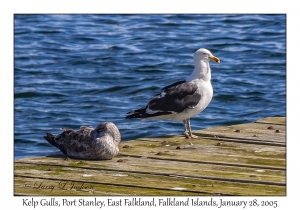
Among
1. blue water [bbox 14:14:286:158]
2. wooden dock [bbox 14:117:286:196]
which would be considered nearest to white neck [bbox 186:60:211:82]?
wooden dock [bbox 14:117:286:196]

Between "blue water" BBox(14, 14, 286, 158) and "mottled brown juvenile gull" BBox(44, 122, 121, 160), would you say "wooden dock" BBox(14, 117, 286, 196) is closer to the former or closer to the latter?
"mottled brown juvenile gull" BBox(44, 122, 121, 160)

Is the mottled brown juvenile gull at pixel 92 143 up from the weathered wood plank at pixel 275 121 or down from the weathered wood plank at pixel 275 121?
down

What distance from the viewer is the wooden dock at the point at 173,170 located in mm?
7008

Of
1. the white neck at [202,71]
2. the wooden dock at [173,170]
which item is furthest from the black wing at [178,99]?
the wooden dock at [173,170]

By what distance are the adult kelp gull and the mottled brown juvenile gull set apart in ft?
4.40

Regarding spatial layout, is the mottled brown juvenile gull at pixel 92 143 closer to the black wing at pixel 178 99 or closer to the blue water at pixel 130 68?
the black wing at pixel 178 99

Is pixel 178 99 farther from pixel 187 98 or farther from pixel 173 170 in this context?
pixel 173 170

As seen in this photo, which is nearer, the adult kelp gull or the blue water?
the adult kelp gull

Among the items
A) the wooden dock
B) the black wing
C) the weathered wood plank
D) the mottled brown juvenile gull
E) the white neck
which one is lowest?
the wooden dock

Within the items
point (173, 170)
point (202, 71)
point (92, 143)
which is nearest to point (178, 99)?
point (202, 71)

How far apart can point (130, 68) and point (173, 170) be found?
39.1ft

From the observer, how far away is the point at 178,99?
30.7ft

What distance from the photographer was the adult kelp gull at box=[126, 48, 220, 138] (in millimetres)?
9320

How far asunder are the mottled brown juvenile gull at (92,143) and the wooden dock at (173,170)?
0.09 m
